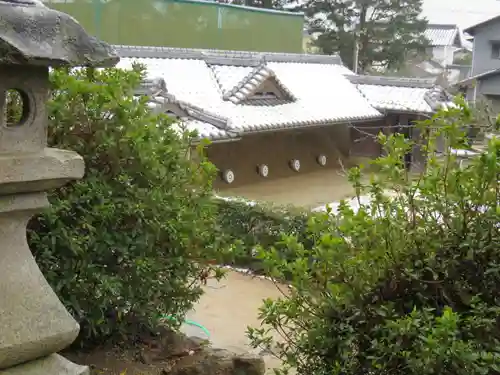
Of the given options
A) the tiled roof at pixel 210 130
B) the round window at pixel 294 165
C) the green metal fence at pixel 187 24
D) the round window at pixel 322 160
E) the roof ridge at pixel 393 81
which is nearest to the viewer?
the tiled roof at pixel 210 130

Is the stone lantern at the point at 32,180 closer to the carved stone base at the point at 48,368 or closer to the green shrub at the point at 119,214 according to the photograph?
the carved stone base at the point at 48,368

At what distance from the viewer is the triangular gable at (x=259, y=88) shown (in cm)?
1628

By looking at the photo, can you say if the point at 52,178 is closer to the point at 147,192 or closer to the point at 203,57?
the point at 147,192

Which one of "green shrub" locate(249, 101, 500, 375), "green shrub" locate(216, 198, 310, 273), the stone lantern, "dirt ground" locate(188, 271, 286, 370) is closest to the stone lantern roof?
the stone lantern

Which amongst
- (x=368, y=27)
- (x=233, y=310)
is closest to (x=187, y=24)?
(x=233, y=310)

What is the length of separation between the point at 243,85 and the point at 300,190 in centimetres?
297

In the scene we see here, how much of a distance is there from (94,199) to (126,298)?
2.30 ft

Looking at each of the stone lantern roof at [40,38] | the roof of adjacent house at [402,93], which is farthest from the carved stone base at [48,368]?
the roof of adjacent house at [402,93]

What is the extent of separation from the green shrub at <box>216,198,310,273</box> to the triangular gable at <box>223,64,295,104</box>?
5.29m

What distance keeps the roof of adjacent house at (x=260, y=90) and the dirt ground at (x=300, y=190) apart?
146 cm

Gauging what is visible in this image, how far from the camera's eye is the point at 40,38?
2322mm

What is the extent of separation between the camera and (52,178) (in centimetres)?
259

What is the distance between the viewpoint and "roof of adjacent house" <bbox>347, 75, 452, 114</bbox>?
19.6 metres

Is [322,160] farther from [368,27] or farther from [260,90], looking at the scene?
[368,27]
